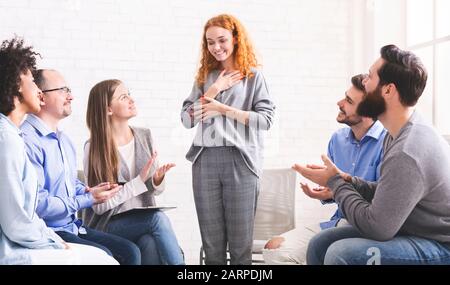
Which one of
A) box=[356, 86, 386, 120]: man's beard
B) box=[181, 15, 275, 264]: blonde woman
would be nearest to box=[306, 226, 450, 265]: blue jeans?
box=[181, 15, 275, 264]: blonde woman

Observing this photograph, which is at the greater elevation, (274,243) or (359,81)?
(359,81)

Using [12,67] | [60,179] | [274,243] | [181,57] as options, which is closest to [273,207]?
[274,243]

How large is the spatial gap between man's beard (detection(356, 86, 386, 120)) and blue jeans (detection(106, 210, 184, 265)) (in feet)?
3.10

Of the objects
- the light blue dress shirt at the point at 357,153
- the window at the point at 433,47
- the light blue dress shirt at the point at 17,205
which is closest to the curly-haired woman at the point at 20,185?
the light blue dress shirt at the point at 17,205

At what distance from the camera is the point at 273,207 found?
8.61 feet

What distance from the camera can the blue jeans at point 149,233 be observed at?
8.38 feet

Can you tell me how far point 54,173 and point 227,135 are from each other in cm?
70

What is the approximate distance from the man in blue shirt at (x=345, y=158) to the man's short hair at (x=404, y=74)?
0.39ft

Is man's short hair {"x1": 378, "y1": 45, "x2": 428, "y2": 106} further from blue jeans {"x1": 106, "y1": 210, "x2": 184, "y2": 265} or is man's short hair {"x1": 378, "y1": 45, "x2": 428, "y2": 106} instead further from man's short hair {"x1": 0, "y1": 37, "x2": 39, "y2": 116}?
man's short hair {"x1": 0, "y1": 37, "x2": 39, "y2": 116}

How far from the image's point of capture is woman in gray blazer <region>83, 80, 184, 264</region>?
8.31ft

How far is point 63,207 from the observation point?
243 cm

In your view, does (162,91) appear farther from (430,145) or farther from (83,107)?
(430,145)

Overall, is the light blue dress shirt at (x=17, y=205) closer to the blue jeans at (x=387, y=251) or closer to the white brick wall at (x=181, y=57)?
the white brick wall at (x=181, y=57)

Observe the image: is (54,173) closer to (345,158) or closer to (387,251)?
(345,158)
